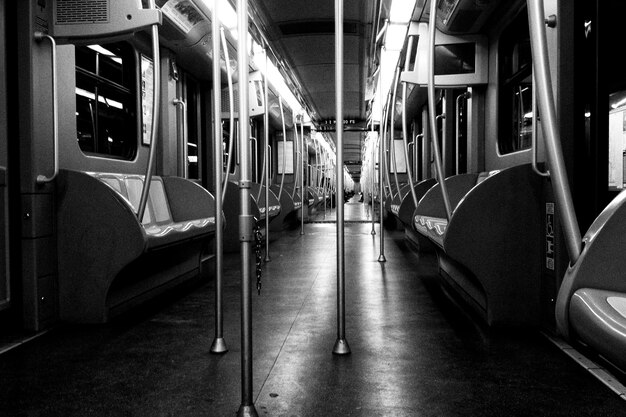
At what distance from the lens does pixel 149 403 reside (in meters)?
1.72

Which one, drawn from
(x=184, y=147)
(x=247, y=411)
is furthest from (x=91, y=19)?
(x=184, y=147)

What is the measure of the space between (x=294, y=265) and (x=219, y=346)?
8.73 feet

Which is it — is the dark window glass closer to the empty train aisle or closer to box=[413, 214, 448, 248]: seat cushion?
box=[413, 214, 448, 248]: seat cushion

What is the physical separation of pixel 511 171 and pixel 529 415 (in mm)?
1397

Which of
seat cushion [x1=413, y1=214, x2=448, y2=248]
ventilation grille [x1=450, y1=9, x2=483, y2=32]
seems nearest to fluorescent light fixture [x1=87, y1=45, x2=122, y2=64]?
ventilation grille [x1=450, y1=9, x2=483, y2=32]

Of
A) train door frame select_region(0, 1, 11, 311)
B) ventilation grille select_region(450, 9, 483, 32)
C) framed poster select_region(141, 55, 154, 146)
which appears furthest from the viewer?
framed poster select_region(141, 55, 154, 146)

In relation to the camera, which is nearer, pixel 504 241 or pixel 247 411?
pixel 247 411

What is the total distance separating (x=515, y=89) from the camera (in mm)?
3682

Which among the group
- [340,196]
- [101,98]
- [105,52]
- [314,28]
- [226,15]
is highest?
[314,28]

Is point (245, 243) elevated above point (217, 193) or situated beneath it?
situated beneath

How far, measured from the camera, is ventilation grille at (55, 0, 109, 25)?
2732 mm

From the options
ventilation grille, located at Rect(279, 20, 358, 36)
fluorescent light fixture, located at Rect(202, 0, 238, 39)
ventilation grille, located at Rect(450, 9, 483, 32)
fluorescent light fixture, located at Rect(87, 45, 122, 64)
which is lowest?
fluorescent light fixture, located at Rect(87, 45, 122, 64)

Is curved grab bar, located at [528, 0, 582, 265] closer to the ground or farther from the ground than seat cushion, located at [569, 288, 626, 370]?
farther from the ground

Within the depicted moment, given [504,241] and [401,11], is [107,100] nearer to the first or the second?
[401,11]
